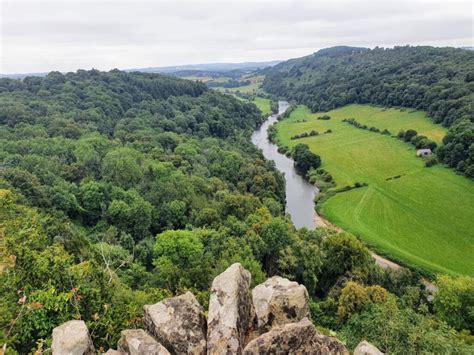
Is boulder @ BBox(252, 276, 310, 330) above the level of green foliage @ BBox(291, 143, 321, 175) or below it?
above

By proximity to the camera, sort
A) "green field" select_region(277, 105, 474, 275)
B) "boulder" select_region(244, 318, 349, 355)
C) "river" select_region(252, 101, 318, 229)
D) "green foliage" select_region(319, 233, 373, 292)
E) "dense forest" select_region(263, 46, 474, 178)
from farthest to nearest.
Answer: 1. "dense forest" select_region(263, 46, 474, 178)
2. "river" select_region(252, 101, 318, 229)
3. "green field" select_region(277, 105, 474, 275)
4. "green foliage" select_region(319, 233, 373, 292)
5. "boulder" select_region(244, 318, 349, 355)

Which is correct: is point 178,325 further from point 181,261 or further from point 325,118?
point 325,118

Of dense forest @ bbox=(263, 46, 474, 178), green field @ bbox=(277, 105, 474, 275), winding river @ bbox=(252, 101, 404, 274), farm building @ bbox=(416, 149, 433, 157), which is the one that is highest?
dense forest @ bbox=(263, 46, 474, 178)

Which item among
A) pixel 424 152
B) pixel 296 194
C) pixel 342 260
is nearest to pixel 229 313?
pixel 342 260

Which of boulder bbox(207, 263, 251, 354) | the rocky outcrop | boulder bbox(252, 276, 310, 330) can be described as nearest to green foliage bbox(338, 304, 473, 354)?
the rocky outcrop

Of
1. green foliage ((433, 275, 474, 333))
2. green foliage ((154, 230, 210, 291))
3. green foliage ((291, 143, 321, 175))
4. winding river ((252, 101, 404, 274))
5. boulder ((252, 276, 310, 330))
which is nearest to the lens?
boulder ((252, 276, 310, 330))

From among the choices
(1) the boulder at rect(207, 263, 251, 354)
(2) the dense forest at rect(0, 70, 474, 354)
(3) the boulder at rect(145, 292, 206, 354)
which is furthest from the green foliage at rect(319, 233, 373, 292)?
(3) the boulder at rect(145, 292, 206, 354)

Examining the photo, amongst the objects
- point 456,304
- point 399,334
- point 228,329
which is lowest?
point 456,304

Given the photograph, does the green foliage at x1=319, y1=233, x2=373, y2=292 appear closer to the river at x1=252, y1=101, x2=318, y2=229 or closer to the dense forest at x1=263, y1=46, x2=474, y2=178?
the river at x1=252, y1=101, x2=318, y2=229

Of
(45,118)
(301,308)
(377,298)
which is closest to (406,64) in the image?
(45,118)

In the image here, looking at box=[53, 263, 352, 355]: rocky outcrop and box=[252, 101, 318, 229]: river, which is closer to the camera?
box=[53, 263, 352, 355]: rocky outcrop
